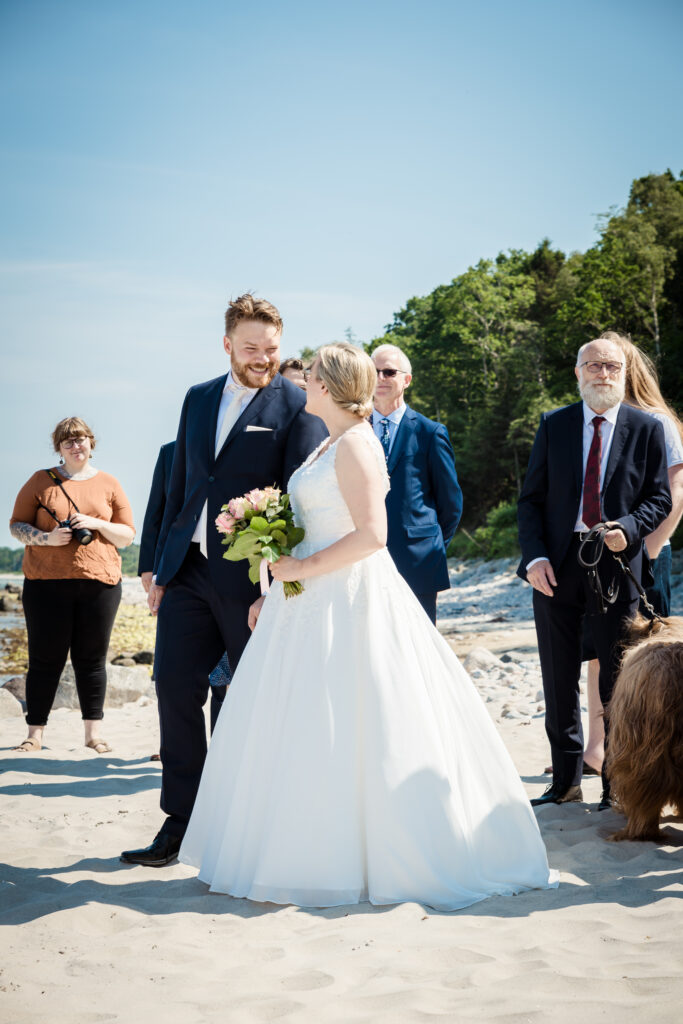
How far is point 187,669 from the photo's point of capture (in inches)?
172

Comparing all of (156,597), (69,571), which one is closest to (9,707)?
(69,571)

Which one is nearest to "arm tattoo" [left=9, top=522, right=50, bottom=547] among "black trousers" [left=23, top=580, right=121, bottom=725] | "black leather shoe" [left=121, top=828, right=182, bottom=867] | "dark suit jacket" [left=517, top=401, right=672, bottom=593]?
"black trousers" [left=23, top=580, right=121, bottom=725]

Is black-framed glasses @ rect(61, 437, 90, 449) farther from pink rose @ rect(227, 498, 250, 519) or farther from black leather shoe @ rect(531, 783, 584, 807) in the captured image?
black leather shoe @ rect(531, 783, 584, 807)

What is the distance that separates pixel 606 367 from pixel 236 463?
227cm

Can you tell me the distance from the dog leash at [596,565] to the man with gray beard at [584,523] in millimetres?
50

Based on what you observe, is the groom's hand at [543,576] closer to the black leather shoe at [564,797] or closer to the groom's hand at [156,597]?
the black leather shoe at [564,797]

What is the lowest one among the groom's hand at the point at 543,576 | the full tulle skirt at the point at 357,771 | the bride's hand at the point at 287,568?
the full tulle skirt at the point at 357,771

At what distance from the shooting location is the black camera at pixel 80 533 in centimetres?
697

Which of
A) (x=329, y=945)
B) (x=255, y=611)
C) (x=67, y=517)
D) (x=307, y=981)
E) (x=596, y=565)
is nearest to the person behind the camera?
(x=307, y=981)

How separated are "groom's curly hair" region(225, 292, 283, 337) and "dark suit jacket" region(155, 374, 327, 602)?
0.33 m

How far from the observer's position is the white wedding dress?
11.8 ft

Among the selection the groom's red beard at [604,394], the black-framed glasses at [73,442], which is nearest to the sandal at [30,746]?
the black-framed glasses at [73,442]

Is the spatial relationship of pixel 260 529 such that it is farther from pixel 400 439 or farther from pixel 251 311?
pixel 400 439

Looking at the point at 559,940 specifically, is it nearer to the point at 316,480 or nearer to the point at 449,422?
the point at 316,480
